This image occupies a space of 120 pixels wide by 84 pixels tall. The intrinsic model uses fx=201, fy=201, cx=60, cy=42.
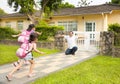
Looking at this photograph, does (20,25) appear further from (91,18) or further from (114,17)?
(114,17)

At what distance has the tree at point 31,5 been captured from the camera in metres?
22.0

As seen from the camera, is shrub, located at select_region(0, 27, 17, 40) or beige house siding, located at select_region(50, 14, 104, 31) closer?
shrub, located at select_region(0, 27, 17, 40)

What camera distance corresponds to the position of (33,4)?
75.8 ft

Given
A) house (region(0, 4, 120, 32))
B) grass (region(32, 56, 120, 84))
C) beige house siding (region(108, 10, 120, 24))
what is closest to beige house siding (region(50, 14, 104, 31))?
house (region(0, 4, 120, 32))

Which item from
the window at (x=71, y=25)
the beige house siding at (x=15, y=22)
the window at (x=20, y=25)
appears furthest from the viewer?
the window at (x=20, y=25)

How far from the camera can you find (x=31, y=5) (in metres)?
22.3

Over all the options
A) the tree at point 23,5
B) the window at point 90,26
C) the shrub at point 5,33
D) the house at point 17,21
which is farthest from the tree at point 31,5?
the house at point 17,21

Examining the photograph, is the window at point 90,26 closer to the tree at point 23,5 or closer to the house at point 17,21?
the tree at point 23,5

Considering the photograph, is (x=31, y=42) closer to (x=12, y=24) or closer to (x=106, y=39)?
(x=106, y=39)

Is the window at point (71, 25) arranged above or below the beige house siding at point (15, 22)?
below

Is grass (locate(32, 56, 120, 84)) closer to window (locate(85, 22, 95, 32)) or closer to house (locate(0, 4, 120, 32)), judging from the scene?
house (locate(0, 4, 120, 32))

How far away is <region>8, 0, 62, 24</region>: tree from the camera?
22.0 m

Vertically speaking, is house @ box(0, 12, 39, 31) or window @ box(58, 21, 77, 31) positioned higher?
house @ box(0, 12, 39, 31)

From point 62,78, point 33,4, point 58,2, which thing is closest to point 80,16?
point 58,2
